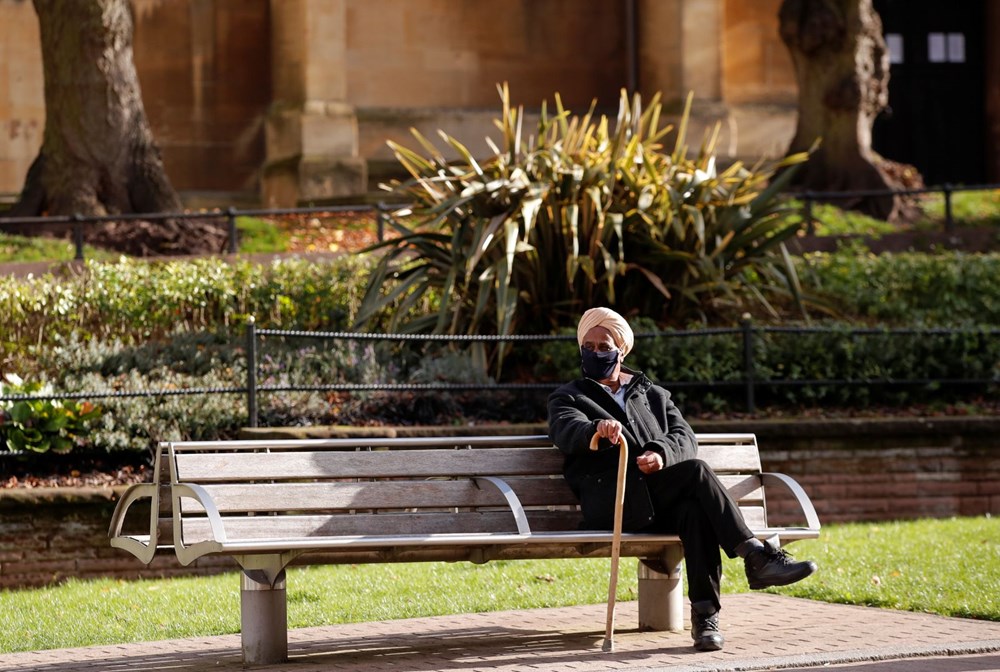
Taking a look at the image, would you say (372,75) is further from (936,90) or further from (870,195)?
(870,195)

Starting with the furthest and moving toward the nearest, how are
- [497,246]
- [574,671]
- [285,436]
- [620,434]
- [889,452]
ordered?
[497,246]
[889,452]
[285,436]
[620,434]
[574,671]

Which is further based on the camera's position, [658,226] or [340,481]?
[658,226]

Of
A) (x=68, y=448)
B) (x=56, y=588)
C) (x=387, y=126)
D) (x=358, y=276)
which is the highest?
(x=387, y=126)

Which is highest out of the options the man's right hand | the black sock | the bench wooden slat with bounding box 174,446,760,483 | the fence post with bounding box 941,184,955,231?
the fence post with bounding box 941,184,955,231

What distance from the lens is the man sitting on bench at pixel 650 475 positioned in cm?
709

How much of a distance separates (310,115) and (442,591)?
14.2 metres

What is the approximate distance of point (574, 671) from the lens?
260 inches

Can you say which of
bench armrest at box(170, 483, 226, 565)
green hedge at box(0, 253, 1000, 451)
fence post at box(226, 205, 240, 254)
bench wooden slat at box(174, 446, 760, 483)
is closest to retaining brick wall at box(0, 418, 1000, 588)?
green hedge at box(0, 253, 1000, 451)

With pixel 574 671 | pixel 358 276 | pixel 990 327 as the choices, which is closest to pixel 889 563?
pixel 574 671

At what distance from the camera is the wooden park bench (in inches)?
271

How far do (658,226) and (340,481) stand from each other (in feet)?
21.0

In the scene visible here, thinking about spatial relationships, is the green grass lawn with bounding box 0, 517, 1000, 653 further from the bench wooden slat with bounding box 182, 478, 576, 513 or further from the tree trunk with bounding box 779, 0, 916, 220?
the tree trunk with bounding box 779, 0, 916, 220

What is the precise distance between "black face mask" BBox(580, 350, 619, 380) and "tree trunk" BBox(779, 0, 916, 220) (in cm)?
1321

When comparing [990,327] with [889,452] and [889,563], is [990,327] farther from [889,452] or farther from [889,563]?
[889,563]
